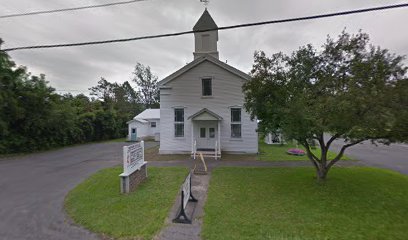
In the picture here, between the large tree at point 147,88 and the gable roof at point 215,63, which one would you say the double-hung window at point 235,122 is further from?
the large tree at point 147,88

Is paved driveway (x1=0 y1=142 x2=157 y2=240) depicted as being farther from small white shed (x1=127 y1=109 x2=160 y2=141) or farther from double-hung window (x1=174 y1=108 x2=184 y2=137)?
small white shed (x1=127 y1=109 x2=160 y2=141)

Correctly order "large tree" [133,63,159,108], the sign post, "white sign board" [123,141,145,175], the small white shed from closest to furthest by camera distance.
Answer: the sign post → "white sign board" [123,141,145,175] → the small white shed → "large tree" [133,63,159,108]

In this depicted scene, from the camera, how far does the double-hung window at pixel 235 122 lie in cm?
1516

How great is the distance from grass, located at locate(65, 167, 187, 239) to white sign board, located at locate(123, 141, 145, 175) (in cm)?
76

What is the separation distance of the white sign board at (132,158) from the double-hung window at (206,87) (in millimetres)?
7907

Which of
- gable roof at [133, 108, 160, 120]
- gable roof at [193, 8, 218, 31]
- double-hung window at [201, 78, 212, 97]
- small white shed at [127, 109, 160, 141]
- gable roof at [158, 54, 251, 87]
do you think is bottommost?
small white shed at [127, 109, 160, 141]

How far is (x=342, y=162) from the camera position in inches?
474

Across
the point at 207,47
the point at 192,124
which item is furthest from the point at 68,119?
the point at 207,47

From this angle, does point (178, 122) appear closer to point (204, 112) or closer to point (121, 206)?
point (204, 112)

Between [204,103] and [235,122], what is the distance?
2.67 metres

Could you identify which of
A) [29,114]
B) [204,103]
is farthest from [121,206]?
[29,114]

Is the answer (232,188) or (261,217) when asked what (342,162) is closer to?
(232,188)

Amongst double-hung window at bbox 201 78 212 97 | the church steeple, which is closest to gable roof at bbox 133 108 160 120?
the church steeple

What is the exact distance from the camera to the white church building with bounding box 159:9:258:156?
15.0m
